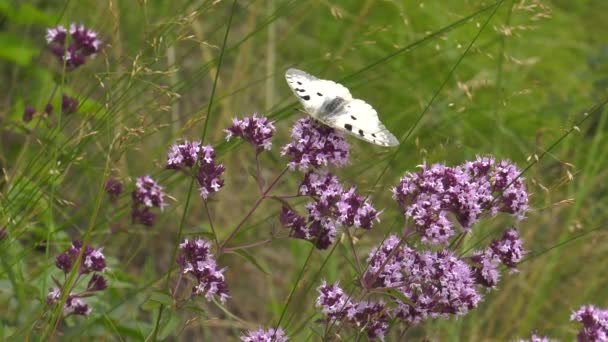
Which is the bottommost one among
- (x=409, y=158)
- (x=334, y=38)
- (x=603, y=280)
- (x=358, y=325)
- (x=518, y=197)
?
(x=358, y=325)

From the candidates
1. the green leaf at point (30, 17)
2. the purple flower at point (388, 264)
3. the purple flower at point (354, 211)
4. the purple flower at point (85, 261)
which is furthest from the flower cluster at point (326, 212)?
the green leaf at point (30, 17)

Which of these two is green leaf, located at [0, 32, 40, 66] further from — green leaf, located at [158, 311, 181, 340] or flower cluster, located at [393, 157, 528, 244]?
flower cluster, located at [393, 157, 528, 244]

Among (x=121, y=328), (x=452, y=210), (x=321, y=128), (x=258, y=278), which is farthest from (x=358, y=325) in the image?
(x=258, y=278)

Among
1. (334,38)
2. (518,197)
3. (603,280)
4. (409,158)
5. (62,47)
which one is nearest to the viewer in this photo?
(518,197)

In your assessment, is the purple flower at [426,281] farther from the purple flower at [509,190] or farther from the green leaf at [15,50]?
the green leaf at [15,50]

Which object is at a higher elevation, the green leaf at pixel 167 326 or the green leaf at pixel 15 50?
the green leaf at pixel 15 50

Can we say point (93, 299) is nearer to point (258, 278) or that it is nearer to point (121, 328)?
point (121, 328)

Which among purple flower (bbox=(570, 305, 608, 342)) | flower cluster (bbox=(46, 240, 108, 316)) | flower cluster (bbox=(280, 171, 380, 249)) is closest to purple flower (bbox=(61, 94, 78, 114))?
flower cluster (bbox=(46, 240, 108, 316))
